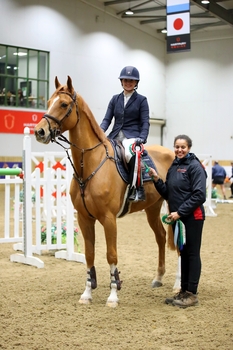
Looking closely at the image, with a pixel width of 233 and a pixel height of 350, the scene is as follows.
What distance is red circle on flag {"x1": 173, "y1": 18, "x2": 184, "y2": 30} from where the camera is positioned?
42.2 ft

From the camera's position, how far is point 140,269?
266 inches

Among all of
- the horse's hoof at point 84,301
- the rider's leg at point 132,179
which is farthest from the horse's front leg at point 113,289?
the rider's leg at point 132,179

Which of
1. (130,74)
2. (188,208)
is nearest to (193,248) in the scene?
(188,208)

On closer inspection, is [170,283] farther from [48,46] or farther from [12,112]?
[48,46]

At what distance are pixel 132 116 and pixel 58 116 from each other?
1.04 metres

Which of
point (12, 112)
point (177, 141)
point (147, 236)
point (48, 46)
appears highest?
point (48, 46)

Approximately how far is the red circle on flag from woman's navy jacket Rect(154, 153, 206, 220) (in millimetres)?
8832

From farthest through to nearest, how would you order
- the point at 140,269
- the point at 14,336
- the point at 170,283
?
the point at 140,269, the point at 170,283, the point at 14,336

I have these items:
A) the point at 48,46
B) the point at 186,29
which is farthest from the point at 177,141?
the point at 48,46

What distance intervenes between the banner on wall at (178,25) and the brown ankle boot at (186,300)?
369 inches

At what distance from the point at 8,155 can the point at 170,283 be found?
15.7 m

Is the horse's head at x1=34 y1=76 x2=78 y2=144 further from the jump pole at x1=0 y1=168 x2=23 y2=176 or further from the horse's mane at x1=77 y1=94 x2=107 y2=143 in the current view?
the jump pole at x1=0 y1=168 x2=23 y2=176

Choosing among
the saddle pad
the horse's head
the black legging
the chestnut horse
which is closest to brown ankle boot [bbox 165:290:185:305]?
the black legging

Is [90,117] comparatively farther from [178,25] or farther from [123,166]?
[178,25]
